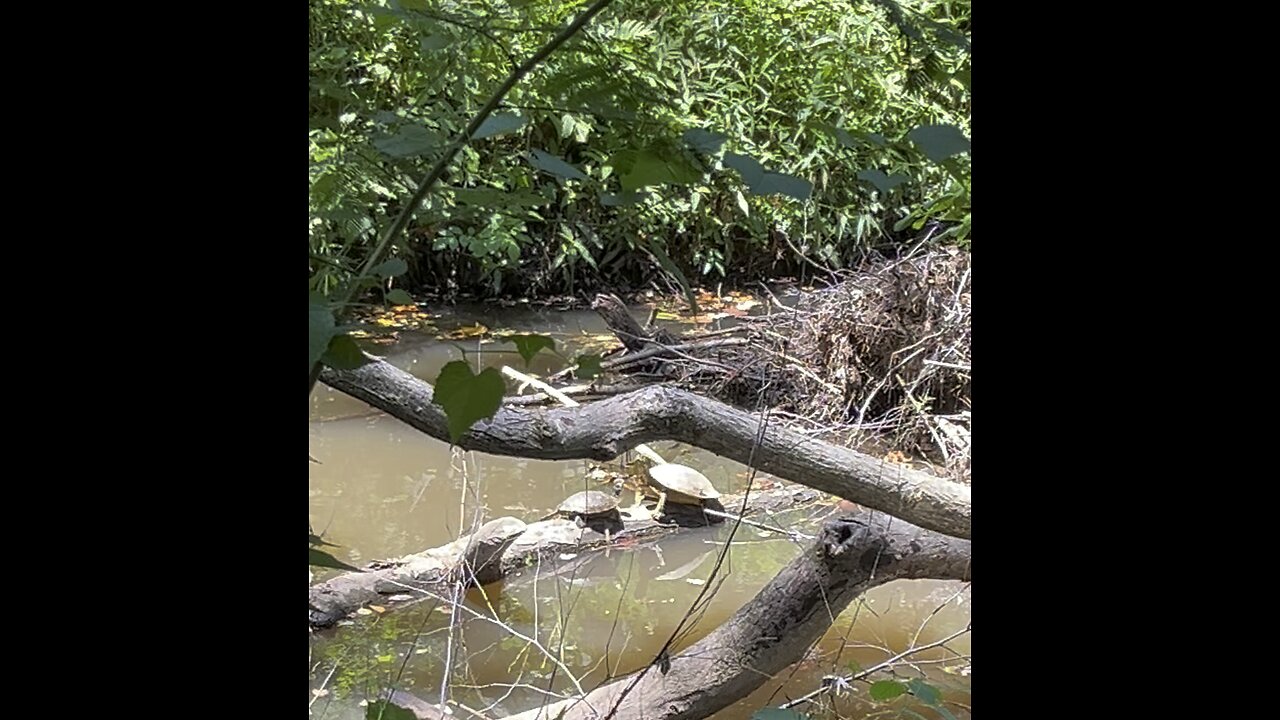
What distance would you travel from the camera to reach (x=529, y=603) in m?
1.96

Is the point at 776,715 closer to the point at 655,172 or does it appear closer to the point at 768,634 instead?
the point at 655,172

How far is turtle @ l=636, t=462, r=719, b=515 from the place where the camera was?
2.26 meters

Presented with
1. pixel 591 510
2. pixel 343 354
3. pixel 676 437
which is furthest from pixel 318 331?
pixel 591 510

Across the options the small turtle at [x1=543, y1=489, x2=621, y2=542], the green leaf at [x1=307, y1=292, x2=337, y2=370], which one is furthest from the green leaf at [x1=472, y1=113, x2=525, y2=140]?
the small turtle at [x1=543, y1=489, x2=621, y2=542]

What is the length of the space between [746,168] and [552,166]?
8 centimetres

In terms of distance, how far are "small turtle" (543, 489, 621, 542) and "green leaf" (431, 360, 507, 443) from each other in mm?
1709

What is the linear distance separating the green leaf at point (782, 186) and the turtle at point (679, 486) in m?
1.88

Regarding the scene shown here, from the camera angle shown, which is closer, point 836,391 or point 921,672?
point 921,672

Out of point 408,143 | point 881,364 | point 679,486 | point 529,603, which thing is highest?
point 408,143

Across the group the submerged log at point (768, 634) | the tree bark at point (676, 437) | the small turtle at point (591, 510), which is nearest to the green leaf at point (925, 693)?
the submerged log at point (768, 634)
